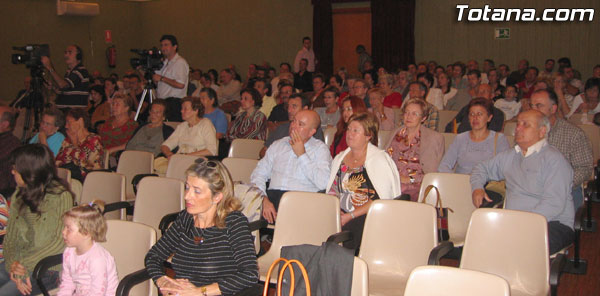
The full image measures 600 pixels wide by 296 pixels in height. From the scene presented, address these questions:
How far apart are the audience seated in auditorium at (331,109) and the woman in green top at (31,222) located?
350 centimetres

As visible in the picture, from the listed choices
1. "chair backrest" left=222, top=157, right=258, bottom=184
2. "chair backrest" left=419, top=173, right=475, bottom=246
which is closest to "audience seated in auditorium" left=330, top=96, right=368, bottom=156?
"chair backrest" left=222, top=157, right=258, bottom=184

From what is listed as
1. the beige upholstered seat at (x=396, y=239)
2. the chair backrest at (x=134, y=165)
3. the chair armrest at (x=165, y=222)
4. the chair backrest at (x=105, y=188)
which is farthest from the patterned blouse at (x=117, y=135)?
the beige upholstered seat at (x=396, y=239)

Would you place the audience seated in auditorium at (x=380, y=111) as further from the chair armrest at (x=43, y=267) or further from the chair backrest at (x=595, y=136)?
the chair armrest at (x=43, y=267)

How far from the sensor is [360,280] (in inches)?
90.0

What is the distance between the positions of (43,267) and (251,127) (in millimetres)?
3245

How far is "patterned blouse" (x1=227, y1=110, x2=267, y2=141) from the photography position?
230 inches

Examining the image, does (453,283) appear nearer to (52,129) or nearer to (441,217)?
(441,217)

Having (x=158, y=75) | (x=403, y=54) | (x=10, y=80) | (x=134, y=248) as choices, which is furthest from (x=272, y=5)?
(x=134, y=248)

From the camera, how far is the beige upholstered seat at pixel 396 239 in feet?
9.74

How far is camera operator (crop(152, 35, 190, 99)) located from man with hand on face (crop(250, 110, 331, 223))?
101 inches

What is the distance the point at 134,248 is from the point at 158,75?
350cm

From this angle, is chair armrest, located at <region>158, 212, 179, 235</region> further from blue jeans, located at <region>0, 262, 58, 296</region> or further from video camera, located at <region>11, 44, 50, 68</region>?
video camera, located at <region>11, 44, 50, 68</region>

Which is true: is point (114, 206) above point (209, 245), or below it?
below

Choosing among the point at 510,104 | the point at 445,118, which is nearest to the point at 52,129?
the point at 445,118
